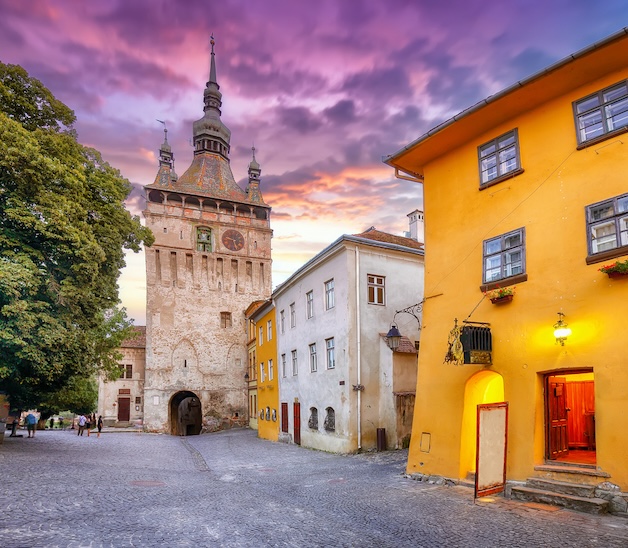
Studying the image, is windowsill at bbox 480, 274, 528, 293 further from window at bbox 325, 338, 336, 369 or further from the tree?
the tree

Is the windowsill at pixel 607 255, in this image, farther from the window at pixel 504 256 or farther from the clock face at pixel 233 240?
the clock face at pixel 233 240

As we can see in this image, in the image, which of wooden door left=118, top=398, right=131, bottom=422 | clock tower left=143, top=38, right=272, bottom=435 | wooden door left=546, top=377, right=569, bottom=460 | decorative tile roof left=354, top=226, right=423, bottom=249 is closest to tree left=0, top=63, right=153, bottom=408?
decorative tile roof left=354, top=226, right=423, bottom=249

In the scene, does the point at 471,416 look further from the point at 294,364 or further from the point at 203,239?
the point at 203,239

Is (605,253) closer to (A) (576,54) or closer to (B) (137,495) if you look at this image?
(A) (576,54)

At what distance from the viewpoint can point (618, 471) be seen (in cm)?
783

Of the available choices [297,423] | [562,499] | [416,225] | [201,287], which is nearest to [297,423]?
[297,423]

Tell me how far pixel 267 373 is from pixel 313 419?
9.46m

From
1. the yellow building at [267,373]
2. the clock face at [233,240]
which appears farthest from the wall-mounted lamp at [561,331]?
the clock face at [233,240]

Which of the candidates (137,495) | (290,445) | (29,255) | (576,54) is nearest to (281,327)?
(290,445)

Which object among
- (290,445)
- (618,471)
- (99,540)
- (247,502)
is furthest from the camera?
(290,445)

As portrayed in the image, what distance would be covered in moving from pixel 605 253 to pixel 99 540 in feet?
31.3

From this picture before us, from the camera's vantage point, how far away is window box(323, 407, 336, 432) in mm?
18906

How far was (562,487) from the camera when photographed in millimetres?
8383

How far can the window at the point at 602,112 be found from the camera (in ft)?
28.7
